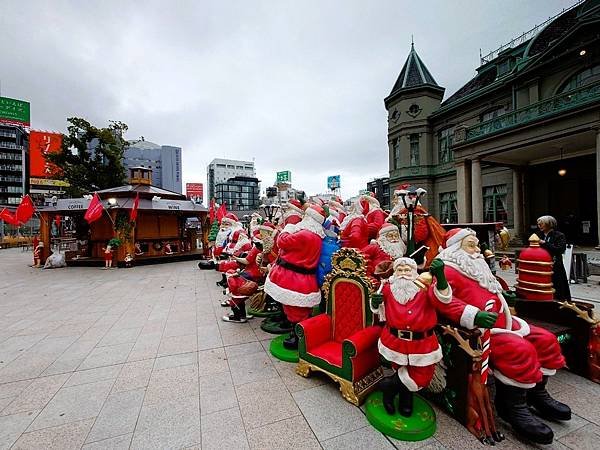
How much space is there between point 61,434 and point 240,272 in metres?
3.17

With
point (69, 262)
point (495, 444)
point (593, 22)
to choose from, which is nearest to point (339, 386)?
point (495, 444)

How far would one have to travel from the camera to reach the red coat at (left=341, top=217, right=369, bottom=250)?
454 cm

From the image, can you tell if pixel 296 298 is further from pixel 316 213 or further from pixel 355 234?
pixel 355 234

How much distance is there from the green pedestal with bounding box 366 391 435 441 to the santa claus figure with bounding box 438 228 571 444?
0.63 meters

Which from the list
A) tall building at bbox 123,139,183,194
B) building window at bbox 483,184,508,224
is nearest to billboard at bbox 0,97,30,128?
tall building at bbox 123,139,183,194

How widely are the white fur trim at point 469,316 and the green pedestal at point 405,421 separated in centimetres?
94

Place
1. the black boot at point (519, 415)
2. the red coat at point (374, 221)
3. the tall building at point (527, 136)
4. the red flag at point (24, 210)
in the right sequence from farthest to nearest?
the red flag at point (24, 210) → the tall building at point (527, 136) → the red coat at point (374, 221) → the black boot at point (519, 415)

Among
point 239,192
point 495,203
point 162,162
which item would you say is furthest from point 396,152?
point 239,192

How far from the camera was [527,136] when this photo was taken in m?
10.9

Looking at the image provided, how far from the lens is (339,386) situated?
9.91ft

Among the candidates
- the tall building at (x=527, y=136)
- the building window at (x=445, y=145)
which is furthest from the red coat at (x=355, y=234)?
the building window at (x=445, y=145)

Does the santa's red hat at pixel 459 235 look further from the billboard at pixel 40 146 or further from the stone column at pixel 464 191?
the billboard at pixel 40 146

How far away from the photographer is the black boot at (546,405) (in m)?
2.32

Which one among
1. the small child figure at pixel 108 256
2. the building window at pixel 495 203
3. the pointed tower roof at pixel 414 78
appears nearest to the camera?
the small child figure at pixel 108 256
